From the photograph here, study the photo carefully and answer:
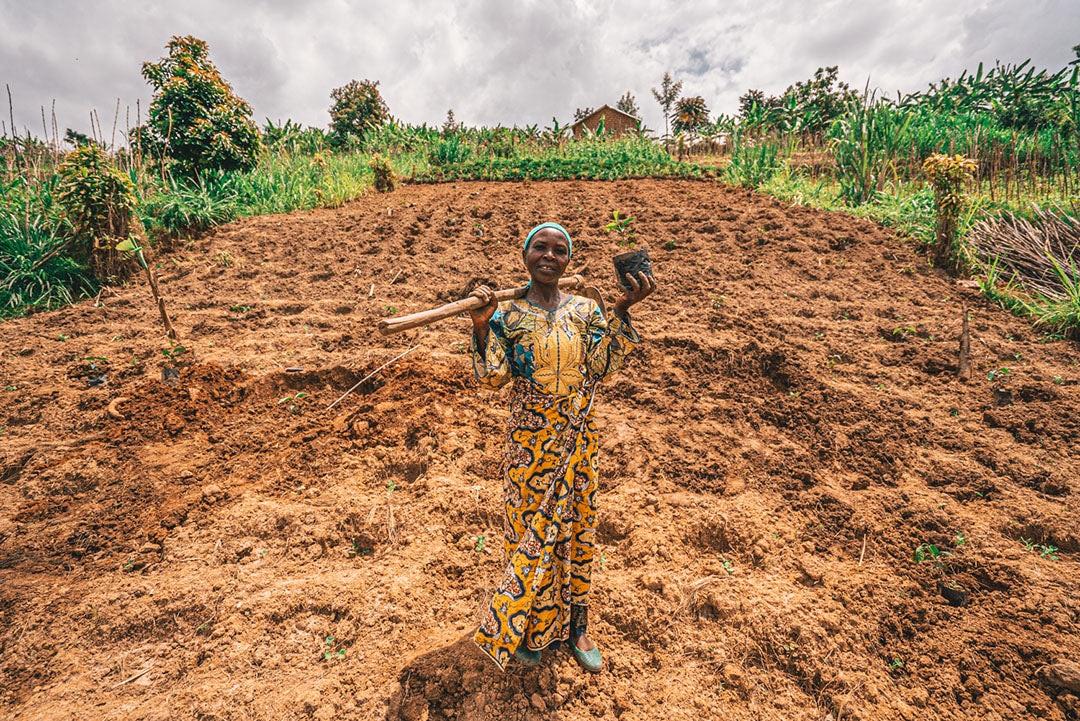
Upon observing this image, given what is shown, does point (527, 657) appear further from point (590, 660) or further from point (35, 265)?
point (35, 265)

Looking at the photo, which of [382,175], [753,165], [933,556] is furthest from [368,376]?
[753,165]

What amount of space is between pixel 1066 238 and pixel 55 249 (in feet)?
37.4

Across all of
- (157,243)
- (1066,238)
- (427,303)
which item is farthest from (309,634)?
(1066,238)

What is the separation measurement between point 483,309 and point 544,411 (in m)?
0.45

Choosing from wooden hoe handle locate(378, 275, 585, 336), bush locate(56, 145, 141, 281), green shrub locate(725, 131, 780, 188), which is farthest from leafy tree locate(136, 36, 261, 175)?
green shrub locate(725, 131, 780, 188)

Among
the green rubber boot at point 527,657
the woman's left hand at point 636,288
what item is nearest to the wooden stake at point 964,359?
the woman's left hand at point 636,288

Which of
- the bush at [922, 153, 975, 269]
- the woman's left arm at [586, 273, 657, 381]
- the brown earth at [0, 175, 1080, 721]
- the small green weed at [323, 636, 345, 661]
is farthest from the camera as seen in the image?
the bush at [922, 153, 975, 269]

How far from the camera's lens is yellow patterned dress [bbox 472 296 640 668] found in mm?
1661

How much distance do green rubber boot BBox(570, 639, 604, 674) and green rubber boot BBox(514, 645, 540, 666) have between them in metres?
0.18

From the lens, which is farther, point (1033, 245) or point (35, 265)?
point (35, 265)

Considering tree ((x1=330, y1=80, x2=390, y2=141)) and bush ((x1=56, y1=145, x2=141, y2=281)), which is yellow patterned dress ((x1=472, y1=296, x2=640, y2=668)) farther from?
tree ((x1=330, y1=80, x2=390, y2=141))

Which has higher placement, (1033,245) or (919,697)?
(1033,245)

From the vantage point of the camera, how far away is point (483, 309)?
64.3 inches

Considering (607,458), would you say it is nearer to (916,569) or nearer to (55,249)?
(916,569)
